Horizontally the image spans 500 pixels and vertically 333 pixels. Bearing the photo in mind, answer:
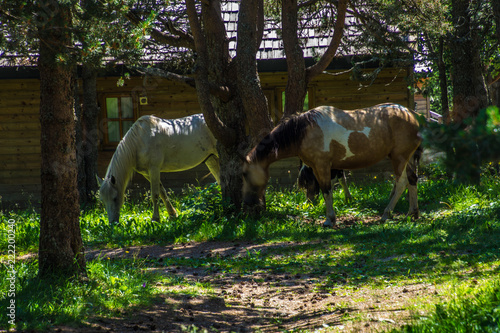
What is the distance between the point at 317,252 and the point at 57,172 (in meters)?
3.58

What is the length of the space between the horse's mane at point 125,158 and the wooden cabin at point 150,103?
3.64m

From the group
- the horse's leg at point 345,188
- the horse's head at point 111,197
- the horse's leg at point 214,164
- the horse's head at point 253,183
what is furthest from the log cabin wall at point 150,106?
the horse's head at point 253,183

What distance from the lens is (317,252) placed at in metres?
6.94

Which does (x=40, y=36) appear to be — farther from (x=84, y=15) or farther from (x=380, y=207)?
(x=380, y=207)

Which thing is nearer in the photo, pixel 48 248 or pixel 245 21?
pixel 48 248

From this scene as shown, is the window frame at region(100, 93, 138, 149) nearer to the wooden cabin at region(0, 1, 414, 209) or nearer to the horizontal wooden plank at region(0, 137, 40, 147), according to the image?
the wooden cabin at region(0, 1, 414, 209)

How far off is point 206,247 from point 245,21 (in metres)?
A: 3.88

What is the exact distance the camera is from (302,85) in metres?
9.22

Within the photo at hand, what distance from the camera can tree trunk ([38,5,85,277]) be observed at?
4.90 metres

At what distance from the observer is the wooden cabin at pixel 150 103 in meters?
13.2

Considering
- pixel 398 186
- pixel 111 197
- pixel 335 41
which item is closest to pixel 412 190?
pixel 398 186

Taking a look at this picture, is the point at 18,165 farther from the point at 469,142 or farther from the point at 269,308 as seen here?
the point at 469,142

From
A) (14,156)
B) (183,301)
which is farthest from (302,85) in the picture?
(14,156)

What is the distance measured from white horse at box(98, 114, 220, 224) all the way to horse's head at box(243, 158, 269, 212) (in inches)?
70.8
